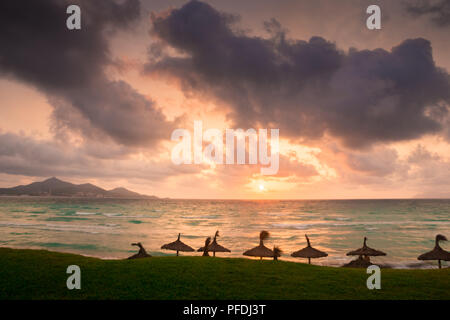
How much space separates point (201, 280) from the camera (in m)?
12.4

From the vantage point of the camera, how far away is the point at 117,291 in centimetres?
1114

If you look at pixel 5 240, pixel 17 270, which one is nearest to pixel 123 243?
pixel 5 240

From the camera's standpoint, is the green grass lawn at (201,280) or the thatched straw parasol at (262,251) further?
the thatched straw parasol at (262,251)

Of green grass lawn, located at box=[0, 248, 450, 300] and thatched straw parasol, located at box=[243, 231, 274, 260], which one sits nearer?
green grass lawn, located at box=[0, 248, 450, 300]

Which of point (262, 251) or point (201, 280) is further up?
point (201, 280)

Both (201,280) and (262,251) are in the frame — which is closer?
(201,280)

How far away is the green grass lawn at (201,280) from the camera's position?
10922 millimetres

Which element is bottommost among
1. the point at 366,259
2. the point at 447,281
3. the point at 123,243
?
the point at 123,243

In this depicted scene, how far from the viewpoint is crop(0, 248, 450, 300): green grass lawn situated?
1092 centimetres
